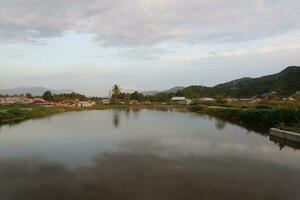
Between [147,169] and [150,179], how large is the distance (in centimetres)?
111

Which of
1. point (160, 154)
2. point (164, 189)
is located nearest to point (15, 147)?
point (160, 154)

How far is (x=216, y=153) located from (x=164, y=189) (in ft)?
17.5

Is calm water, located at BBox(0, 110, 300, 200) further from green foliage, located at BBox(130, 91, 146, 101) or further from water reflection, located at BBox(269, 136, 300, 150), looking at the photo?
green foliage, located at BBox(130, 91, 146, 101)

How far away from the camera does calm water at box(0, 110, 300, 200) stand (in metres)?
8.02

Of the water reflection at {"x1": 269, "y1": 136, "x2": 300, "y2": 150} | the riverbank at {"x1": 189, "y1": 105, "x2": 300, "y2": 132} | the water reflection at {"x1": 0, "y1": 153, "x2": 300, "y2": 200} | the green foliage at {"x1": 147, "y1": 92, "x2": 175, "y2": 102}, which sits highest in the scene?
the green foliage at {"x1": 147, "y1": 92, "x2": 175, "y2": 102}

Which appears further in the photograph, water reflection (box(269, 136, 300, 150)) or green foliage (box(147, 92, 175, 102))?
green foliage (box(147, 92, 175, 102))

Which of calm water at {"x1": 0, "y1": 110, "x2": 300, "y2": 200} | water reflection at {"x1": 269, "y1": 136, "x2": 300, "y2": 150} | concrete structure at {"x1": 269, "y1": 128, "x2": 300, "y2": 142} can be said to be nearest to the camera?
calm water at {"x1": 0, "y1": 110, "x2": 300, "y2": 200}

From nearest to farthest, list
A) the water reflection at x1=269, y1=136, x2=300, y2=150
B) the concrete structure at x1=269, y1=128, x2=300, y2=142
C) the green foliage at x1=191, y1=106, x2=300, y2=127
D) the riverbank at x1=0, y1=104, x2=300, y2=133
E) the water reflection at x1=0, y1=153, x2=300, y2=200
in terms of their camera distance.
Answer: the water reflection at x1=0, y1=153, x2=300, y2=200 → the water reflection at x1=269, y1=136, x2=300, y2=150 → the concrete structure at x1=269, y1=128, x2=300, y2=142 → the riverbank at x1=0, y1=104, x2=300, y2=133 → the green foliage at x1=191, y1=106, x2=300, y2=127

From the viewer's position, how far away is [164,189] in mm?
8273

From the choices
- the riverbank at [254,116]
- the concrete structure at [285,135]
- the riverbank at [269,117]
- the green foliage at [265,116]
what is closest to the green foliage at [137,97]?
the riverbank at [254,116]

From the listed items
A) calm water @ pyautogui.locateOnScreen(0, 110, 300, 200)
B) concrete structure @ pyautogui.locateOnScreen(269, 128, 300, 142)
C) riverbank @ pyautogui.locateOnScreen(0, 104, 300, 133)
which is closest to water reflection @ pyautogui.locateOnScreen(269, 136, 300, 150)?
calm water @ pyautogui.locateOnScreen(0, 110, 300, 200)

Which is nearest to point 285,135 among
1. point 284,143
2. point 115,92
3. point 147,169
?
point 284,143

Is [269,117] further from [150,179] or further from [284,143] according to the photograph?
[150,179]

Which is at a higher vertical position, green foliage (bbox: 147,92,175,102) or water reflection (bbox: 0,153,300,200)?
green foliage (bbox: 147,92,175,102)
